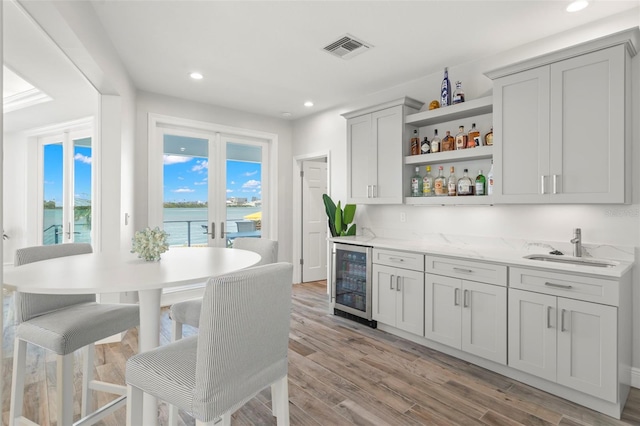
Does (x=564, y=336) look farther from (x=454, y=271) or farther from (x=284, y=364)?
(x=284, y=364)

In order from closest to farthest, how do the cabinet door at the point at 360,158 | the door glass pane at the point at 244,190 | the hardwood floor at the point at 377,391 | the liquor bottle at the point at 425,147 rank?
the hardwood floor at the point at 377,391 < the liquor bottle at the point at 425,147 < the cabinet door at the point at 360,158 < the door glass pane at the point at 244,190

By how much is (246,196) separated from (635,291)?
4399mm

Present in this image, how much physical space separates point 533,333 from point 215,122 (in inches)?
170

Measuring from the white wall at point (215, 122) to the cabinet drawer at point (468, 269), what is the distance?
9.42ft

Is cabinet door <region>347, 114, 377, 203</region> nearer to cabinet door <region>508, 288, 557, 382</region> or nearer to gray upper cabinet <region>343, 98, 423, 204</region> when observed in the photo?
gray upper cabinet <region>343, 98, 423, 204</region>

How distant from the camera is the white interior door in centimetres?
559

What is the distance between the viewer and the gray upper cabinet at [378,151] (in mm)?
3637

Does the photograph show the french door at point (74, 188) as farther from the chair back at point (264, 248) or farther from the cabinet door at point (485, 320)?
the cabinet door at point (485, 320)

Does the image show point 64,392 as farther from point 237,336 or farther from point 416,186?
point 416,186

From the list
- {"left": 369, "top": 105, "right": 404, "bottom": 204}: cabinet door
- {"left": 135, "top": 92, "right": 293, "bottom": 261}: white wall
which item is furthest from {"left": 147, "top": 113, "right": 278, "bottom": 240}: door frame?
{"left": 369, "top": 105, "right": 404, "bottom": 204}: cabinet door

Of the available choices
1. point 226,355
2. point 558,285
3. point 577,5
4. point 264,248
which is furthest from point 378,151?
point 226,355

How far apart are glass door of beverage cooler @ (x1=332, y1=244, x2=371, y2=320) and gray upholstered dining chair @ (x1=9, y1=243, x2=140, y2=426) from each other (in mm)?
2271

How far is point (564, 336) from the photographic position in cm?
227

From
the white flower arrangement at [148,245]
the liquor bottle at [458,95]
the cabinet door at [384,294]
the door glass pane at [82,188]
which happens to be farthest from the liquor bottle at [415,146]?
the door glass pane at [82,188]
